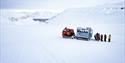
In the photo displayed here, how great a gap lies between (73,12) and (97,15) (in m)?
3.88

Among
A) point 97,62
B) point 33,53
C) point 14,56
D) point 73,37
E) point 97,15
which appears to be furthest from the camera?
point 97,15

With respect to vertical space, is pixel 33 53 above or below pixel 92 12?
below

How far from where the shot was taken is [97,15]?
78.2ft

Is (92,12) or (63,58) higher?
(92,12)

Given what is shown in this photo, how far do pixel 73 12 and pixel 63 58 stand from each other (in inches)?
819

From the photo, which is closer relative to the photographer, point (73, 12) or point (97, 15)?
point (97, 15)

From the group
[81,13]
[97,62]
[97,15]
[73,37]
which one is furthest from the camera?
[81,13]

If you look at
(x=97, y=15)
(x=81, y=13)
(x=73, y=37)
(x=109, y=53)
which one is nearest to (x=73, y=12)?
(x=81, y=13)

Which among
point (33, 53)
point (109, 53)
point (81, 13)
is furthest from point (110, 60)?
point (81, 13)

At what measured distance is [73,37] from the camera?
10906 mm

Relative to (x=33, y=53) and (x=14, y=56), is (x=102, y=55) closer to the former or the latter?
(x=33, y=53)

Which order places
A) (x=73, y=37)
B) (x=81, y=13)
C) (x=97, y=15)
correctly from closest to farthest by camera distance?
(x=73, y=37)
(x=97, y=15)
(x=81, y=13)

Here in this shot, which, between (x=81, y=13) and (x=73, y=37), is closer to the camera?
(x=73, y=37)

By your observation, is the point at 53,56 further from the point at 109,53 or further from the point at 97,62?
the point at 109,53
